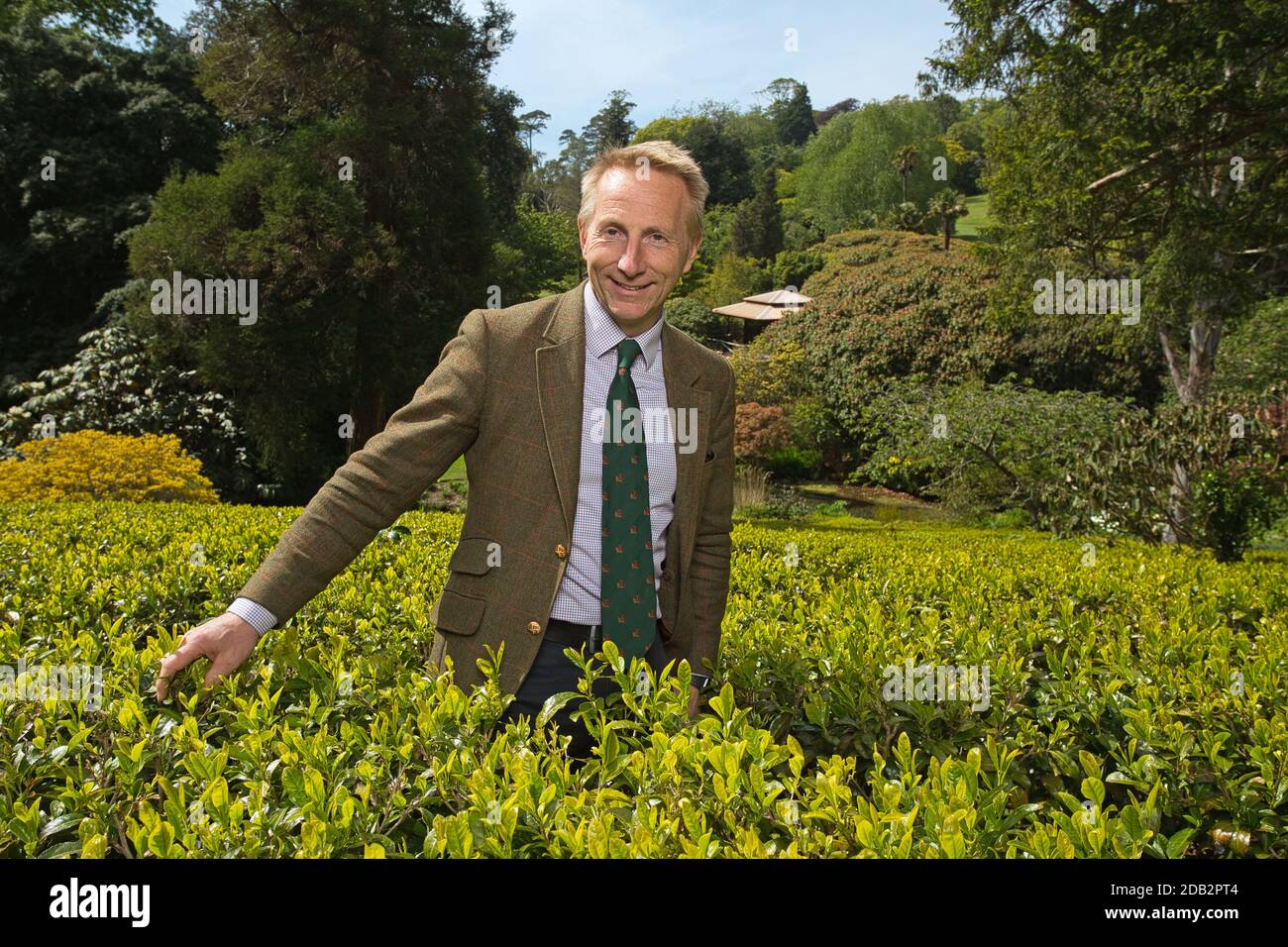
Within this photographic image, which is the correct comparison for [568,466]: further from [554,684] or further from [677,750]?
[677,750]

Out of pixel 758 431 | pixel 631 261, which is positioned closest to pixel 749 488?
pixel 758 431

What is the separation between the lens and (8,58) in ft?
73.0

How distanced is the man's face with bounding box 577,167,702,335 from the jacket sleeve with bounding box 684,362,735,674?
426 millimetres

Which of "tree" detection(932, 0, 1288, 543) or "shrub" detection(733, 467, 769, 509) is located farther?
"shrub" detection(733, 467, 769, 509)

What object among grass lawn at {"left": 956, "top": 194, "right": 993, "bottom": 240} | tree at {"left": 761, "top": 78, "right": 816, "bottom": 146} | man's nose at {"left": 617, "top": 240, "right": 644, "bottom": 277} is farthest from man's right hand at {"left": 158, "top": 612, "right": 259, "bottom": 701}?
tree at {"left": 761, "top": 78, "right": 816, "bottom": 146}

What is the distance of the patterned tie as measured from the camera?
2.49m

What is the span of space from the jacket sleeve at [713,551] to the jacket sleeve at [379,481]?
2.51ft

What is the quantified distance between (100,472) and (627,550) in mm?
11969

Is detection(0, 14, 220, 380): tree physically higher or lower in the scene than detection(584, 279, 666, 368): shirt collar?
higher

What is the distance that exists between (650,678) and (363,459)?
90cm

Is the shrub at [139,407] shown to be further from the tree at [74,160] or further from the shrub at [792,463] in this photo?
the shrub at [792,463]

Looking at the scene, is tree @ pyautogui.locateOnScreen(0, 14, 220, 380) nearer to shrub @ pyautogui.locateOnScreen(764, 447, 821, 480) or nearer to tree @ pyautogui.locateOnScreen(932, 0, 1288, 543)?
shrub @ pyautogui.locateOnScreen(764, 447, 821, 480)

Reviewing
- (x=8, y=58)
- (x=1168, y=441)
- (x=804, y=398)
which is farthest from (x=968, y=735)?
(x=8, y=58)

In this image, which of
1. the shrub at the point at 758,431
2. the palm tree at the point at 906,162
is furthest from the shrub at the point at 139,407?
the palm tree at the point at 906,162
